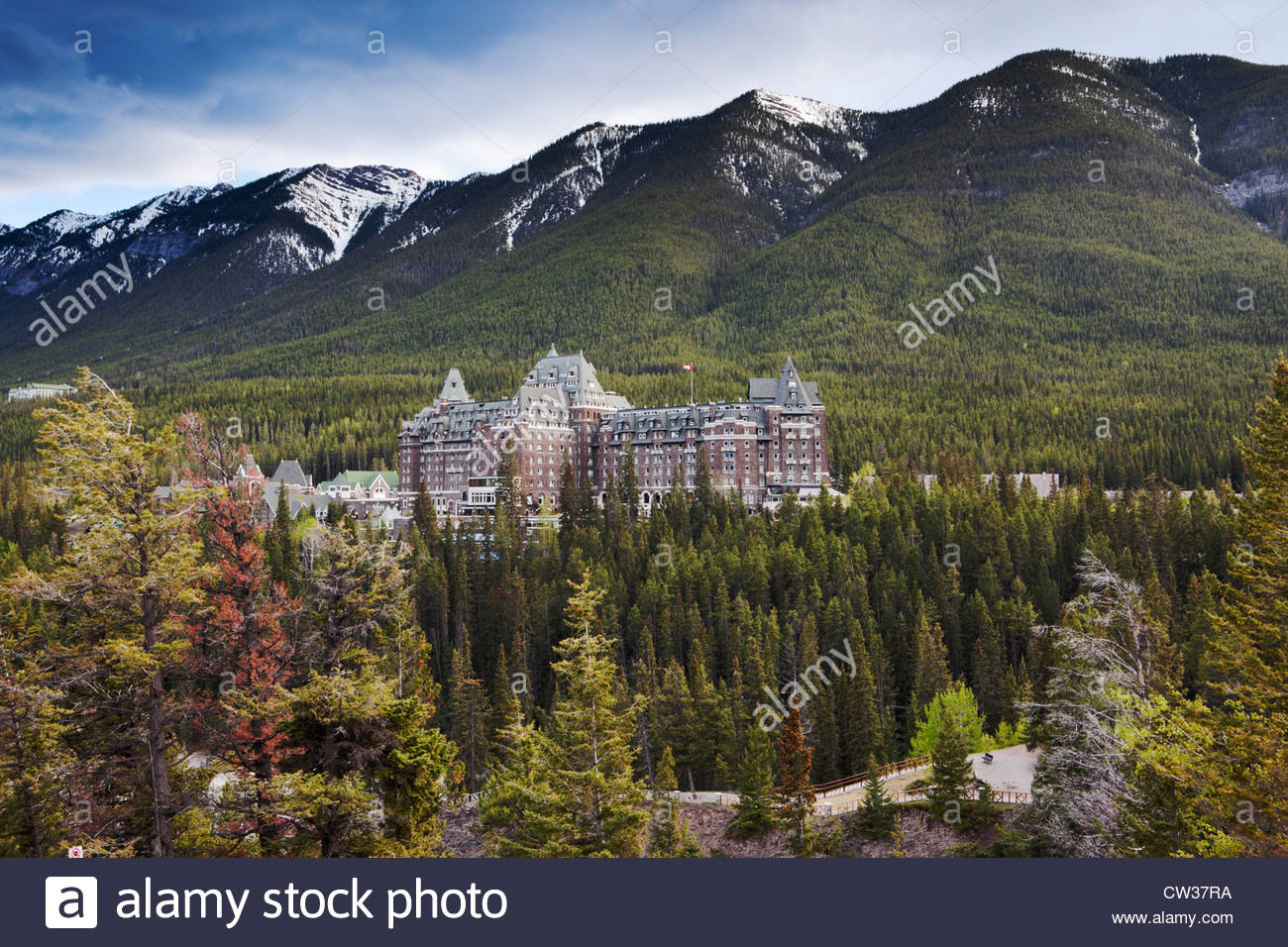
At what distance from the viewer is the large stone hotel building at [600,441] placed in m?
151

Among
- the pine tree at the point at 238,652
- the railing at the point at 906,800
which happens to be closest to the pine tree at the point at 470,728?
the railing at the point at 906,800

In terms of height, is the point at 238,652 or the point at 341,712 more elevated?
the point at 238,652

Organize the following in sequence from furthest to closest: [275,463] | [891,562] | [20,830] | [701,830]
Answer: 1. [275,463]
2. [891,562]
3. [701,830]
4. [20,830]

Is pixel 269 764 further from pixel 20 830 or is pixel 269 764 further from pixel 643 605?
pixel 643 605

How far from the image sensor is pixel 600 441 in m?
165

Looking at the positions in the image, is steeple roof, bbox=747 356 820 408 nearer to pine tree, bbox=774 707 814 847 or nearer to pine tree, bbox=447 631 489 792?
pine tree, bbox=447 631 489 792

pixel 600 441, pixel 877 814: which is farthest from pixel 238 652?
pixel 600 441

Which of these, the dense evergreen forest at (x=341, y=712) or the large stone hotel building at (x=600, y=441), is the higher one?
the large stone hotel building at (x=600, y=441)

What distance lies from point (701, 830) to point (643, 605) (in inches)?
1646

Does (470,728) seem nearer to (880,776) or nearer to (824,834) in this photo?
(880,776)

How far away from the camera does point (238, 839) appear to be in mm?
26406

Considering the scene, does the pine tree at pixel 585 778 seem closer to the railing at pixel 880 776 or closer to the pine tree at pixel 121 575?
the pine tree at pixel 121 575
